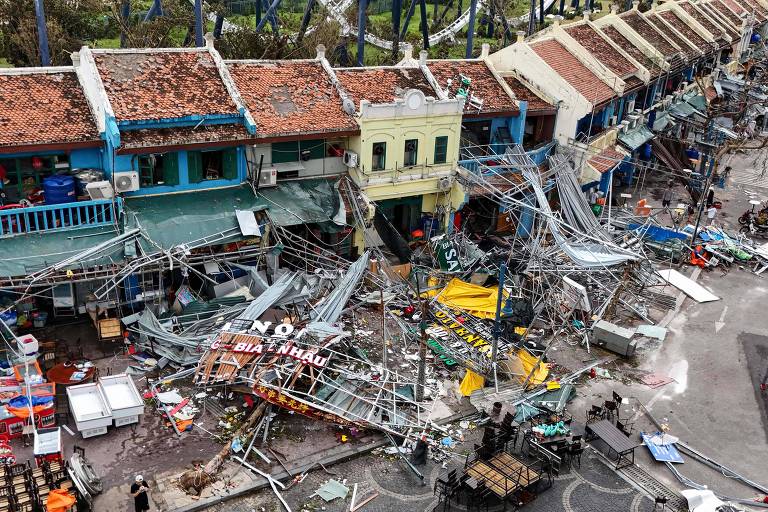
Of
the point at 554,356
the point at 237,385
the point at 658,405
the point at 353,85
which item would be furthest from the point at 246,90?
the point at 658,405

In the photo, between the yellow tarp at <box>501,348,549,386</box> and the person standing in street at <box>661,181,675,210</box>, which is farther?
the person standing in street at <box>661,181,675,210</box>

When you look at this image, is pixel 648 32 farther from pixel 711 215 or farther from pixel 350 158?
pixel 350 158

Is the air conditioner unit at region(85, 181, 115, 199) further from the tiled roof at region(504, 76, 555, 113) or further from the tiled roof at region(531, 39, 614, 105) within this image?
the tiled roof at region(531, 39, 614, 105)

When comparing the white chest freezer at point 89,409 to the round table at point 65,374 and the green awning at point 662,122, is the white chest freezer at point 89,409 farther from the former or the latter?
the green awning at point 662,122

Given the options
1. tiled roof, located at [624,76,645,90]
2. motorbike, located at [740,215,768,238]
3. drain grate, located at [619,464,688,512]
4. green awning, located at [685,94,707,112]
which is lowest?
drain grate, located at [619,464,688,512]

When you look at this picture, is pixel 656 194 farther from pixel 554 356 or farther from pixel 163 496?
pixel 163 496

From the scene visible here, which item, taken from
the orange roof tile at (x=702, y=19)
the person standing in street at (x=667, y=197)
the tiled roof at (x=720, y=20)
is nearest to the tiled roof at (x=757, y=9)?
the tiled roof at (x=720, y=20)

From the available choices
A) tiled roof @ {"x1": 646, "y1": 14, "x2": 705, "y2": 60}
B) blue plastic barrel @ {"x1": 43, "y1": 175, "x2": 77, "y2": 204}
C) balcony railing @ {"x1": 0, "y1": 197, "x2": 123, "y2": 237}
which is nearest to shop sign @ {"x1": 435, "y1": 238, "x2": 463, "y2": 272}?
balcony railing @ {"x1": 0, "y1": 197, "x2": 123, "y2": 237}
